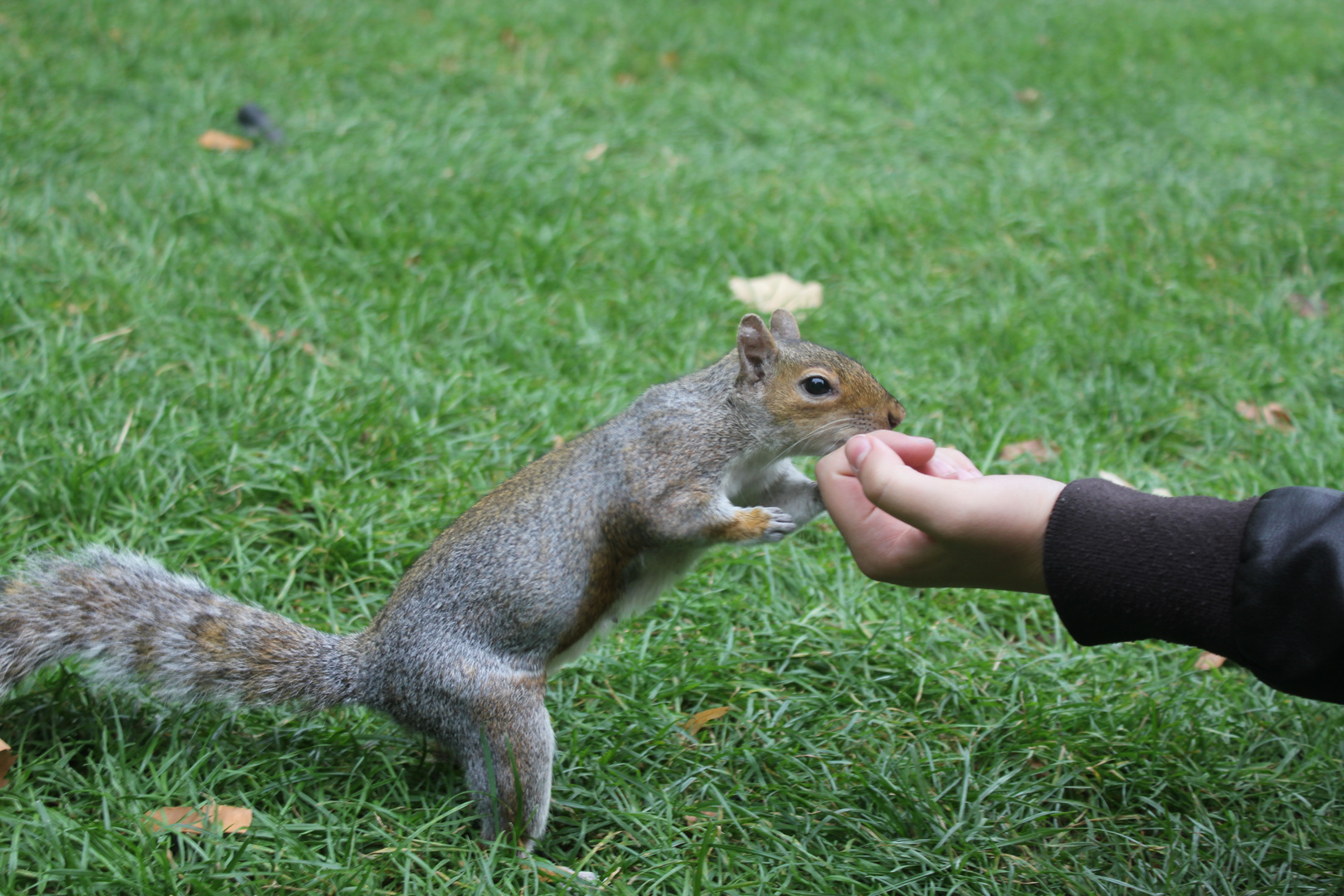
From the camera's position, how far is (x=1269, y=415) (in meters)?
3.11

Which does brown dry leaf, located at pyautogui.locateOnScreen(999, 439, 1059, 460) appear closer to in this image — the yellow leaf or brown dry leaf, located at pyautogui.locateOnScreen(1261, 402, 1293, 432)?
the yellow leaf

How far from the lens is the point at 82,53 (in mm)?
4535

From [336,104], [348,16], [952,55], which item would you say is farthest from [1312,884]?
[348,16]

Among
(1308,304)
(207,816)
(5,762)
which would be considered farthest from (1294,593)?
(1308,304)

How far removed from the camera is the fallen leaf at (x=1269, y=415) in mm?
3084

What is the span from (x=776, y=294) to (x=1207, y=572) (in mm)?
2135

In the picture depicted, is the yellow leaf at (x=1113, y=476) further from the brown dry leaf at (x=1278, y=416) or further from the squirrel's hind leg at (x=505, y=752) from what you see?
the squirrel's hind leg at (x=505, y=752)

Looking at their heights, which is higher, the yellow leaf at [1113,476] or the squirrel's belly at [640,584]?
the squirrel's belly at [640,584]

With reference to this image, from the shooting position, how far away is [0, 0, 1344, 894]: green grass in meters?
1.88

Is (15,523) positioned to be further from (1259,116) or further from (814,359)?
(1259,116)

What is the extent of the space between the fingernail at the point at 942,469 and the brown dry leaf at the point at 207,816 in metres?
1.28

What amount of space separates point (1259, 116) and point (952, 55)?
4.99ft

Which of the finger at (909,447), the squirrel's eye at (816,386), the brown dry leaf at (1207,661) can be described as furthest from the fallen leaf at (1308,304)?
the finger at (909,447)

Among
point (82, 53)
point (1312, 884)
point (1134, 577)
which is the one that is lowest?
point (1312, 884)
